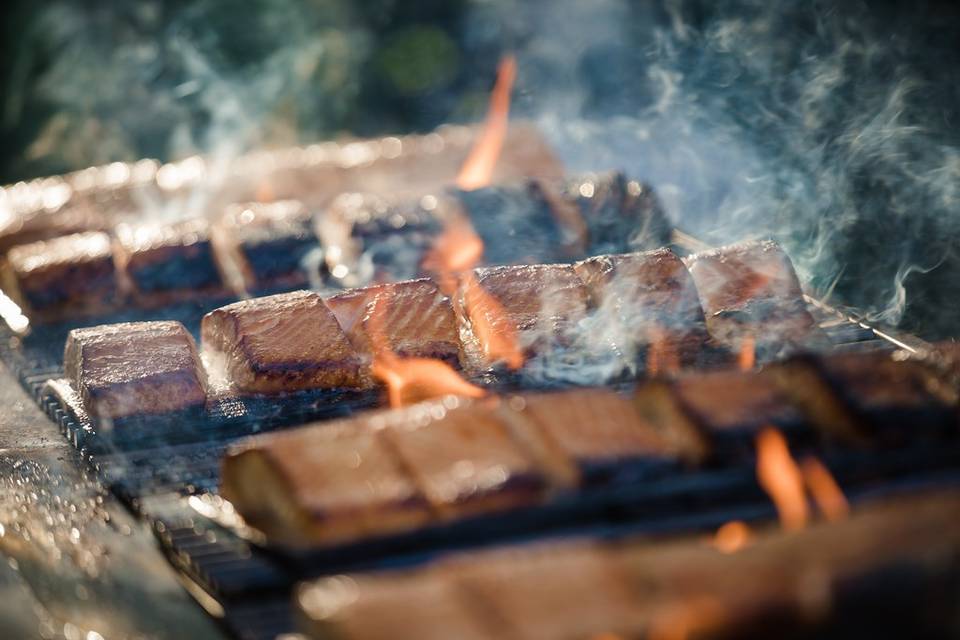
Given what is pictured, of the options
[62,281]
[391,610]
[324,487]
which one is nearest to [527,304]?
[324,487]

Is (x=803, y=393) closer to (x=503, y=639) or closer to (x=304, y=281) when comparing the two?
(x=503, y=639)

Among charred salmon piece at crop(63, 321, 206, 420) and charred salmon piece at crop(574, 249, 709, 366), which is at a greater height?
charred salmon piece at crop(574, 249, 709, 366)

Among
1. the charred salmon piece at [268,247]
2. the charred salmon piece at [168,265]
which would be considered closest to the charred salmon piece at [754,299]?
the charred salmon piece at [268,247]


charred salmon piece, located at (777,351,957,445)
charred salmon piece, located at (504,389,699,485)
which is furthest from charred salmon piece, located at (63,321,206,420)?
charred salmon piece, located at (777,351,957,445)

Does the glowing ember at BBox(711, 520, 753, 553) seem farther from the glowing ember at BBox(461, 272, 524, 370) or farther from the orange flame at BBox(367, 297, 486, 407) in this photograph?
the glowing ember at BBox(461, 272, 524, 370)

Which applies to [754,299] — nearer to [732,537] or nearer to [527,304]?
[527,304]

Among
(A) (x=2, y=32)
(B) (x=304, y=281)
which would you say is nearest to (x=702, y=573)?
(B) (x=304, y=281)

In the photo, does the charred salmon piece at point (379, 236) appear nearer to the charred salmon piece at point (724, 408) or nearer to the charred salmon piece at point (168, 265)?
the charred salmon piece at point (168, 265)
